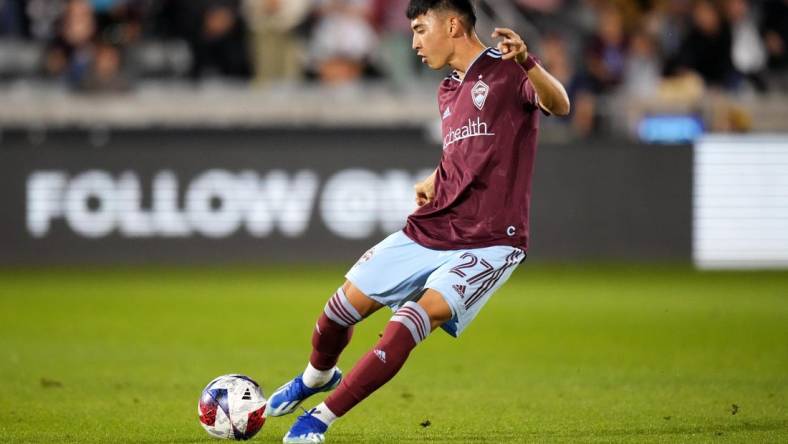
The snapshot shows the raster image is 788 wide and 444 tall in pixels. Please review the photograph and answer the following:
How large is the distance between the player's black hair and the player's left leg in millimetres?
1407

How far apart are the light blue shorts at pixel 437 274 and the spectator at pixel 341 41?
39.0 ft

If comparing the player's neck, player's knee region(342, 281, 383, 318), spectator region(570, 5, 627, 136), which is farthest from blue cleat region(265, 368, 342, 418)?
spectator region(570, 5, 627, 136)

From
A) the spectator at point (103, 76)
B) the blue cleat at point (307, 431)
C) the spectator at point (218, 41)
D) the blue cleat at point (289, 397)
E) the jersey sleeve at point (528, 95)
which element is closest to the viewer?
the blue cleat at point (307, 431)

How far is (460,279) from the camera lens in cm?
638

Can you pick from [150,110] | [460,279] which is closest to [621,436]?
[460,279]

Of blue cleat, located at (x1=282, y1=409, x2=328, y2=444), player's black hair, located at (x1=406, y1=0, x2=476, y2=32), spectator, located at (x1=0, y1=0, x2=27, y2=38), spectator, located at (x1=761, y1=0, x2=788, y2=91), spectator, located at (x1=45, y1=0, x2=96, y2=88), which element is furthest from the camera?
spectator, located at (x1=761, y1=0, x2=788, y2=91)

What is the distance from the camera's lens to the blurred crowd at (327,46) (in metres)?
18.2

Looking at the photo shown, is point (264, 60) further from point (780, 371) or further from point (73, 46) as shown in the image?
point (780, 371)

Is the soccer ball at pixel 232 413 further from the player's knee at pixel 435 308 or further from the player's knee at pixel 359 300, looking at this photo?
the player's knee at pixel 435 308

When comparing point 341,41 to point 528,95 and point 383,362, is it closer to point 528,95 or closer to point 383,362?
point 528,95

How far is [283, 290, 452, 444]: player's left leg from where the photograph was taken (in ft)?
20.4

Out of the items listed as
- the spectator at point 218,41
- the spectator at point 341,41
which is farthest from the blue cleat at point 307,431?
the spectator at point 218,41

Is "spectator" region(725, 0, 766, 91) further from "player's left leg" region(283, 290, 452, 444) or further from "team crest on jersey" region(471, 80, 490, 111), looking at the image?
"player's left leg" region(283, 290, 452, 444)

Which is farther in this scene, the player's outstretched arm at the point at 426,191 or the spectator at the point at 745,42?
the spectator at the point at 745,42
